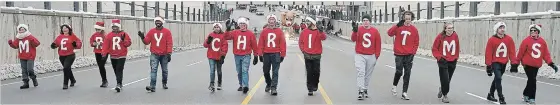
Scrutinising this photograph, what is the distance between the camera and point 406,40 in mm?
10555

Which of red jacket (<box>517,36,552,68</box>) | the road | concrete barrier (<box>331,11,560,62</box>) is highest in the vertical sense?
concrete barrier (<box>331,11,560,62</box>)

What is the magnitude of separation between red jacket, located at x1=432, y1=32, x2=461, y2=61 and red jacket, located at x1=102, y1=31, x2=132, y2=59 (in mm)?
6035

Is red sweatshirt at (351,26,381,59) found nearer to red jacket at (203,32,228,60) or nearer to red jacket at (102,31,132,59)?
red jacket at (203,32,228,60)

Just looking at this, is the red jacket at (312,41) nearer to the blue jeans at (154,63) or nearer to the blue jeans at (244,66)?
the blue jeans at (244,66)

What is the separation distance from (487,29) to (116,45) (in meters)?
17.7

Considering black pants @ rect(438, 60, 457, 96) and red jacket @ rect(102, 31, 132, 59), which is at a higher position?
red jacket @ rect(102, 31, 132, 59)

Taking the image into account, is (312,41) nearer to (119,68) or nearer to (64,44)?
(119,68)

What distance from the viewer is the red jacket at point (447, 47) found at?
10.1m

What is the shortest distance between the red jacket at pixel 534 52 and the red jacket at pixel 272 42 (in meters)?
4.23

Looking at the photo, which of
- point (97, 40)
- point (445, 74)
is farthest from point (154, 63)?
point (445, 74)

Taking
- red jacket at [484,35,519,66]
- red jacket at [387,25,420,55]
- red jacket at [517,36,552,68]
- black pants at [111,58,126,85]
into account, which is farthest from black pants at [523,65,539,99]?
black pants at [111,58,126,85]

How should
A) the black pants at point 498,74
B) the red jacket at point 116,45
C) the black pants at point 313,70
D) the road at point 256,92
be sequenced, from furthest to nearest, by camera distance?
the red jacket at point 116,45 → the black pants at point 313,70 → the road at point 256,92 → the black pants at point 498,74

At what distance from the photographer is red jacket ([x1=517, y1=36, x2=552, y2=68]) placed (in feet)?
32.7

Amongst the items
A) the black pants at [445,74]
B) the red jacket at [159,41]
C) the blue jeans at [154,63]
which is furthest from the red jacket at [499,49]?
the blue jeans at [154,63]
